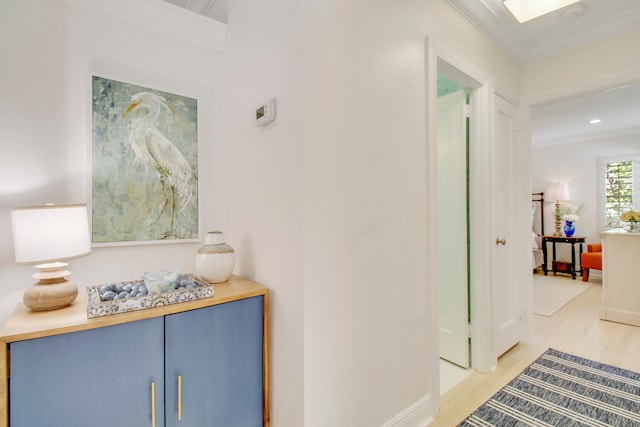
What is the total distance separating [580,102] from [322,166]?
4.36 m

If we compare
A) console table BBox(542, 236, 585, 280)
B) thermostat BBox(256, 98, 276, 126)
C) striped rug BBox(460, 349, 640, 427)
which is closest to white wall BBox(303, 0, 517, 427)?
thermostat BBox(256, 98, 276, 126)

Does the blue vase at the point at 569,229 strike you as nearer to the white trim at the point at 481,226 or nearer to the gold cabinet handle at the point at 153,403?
the white trim at the point at 481,226

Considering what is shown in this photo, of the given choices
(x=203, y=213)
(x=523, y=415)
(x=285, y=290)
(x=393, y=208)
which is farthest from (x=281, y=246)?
(x=523, y=415)

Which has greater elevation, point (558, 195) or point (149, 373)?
point (558, 195)

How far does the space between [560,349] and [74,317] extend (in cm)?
334

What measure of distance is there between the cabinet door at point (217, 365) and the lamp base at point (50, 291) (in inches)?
A: 16.4

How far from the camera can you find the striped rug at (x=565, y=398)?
170cm

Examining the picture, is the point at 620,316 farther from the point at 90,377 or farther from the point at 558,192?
the point at 90,377

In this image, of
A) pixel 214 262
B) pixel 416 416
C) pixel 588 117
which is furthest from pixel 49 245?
pixel 588 117

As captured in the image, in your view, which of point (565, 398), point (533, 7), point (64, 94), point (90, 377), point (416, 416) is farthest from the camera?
point (533, 7)

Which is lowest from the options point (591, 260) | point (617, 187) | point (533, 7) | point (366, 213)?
point (591, 260)

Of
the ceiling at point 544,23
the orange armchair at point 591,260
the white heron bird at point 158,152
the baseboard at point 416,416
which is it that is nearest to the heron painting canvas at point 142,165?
the white heron bird at point 158,152

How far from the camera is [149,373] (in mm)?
1129

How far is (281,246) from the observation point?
134cm
